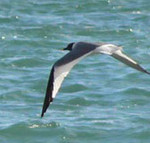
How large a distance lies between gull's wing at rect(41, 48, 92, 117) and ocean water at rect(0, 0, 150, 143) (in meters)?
1.93

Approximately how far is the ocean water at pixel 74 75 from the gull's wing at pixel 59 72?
193 centimetres

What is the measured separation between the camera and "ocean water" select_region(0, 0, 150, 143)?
804 cm

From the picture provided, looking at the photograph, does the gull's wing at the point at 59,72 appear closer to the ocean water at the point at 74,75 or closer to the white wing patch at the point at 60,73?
the white wing patch at the point at 60,73

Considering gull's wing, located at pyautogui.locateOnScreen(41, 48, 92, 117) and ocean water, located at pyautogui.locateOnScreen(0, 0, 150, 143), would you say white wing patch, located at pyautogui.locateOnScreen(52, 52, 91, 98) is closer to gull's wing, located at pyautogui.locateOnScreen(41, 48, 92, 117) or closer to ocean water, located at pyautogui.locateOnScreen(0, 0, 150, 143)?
gull's wing, located at pyautogui.locateOnScreen(41, 48, 92, 117)

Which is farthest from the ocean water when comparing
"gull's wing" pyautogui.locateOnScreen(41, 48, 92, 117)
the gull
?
"gull's wing" pyautogui.locateOnScreen(41, 48, 92, 117)

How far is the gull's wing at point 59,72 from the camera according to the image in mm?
5656

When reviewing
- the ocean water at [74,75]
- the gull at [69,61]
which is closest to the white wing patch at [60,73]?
the gull at [69,61]

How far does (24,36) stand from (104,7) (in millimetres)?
2124

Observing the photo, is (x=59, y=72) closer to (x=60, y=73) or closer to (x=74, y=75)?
(x=60, y=73)

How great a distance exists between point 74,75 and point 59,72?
440cm

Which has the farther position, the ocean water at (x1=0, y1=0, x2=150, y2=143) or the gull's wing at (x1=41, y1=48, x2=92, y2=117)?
the ocean water at (x1=0, y1=0, x2=150, y2=143)

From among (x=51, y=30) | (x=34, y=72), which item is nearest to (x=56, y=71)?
(x=34, y=72)

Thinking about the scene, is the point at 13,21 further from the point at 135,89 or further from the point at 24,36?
the point at 135,89

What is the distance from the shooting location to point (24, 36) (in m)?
11.7
